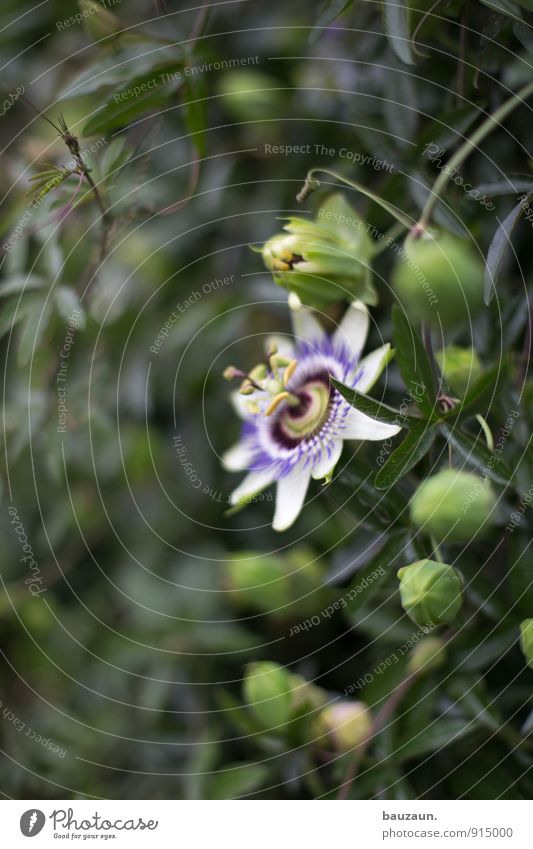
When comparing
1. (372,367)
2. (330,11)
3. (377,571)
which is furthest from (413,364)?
(330,11)

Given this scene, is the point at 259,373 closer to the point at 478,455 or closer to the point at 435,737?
the point at 478,455

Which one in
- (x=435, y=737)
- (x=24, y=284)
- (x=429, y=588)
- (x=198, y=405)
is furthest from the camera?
(x=198, y=405)

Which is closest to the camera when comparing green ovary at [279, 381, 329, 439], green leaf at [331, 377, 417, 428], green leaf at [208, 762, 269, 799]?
green leaf at [331, 377, 417, 428]

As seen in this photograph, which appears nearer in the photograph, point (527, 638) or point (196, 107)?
point (527, 638)

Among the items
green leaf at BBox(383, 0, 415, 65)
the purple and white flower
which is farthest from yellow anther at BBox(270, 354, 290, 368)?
green leaf at BBox(383, 0, 415, 65)

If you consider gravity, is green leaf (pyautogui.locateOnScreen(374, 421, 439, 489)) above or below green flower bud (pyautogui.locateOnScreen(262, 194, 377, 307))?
below

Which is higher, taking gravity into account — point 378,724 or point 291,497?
point 291,497
